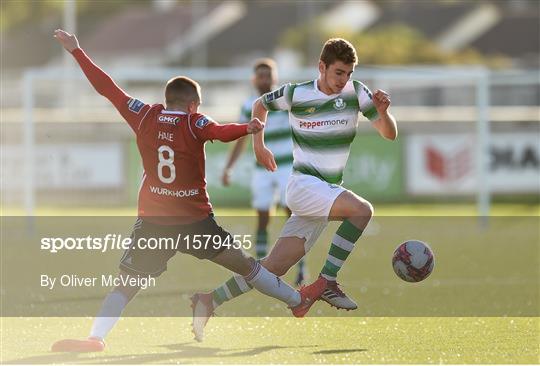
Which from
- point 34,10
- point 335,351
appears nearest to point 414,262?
point 335,351

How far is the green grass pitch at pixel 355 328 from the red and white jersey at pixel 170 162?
2.96 feet

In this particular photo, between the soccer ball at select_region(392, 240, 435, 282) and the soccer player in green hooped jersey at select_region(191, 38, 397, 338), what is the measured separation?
44 cm

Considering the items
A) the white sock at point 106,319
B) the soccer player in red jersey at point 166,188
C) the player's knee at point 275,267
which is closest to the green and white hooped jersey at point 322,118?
the player's knee at point 275,267

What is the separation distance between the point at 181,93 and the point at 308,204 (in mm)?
1307

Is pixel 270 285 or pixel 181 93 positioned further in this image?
pixel 270 285

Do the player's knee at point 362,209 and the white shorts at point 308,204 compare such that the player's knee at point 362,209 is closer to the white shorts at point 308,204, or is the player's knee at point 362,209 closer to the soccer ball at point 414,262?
the white shorts at point 308,204

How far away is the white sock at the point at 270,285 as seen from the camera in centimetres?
884

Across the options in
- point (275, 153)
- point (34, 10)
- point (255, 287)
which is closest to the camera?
point (255, 287)

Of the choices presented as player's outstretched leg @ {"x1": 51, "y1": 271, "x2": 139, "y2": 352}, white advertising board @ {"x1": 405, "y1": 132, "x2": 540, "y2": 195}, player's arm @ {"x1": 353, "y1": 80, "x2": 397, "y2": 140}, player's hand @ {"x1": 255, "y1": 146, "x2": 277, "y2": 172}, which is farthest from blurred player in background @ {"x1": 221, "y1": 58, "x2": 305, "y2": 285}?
white advertising board @ {"x1": 405, "y1": 132, "x2": 540, "y2": 195}

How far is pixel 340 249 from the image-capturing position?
359 inches

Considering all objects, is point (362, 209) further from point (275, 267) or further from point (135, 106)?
point (135, 106)

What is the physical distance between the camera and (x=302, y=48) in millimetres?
63875

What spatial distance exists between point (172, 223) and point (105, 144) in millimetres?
16375

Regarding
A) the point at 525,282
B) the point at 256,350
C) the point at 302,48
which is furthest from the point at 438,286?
the point at 302,48
